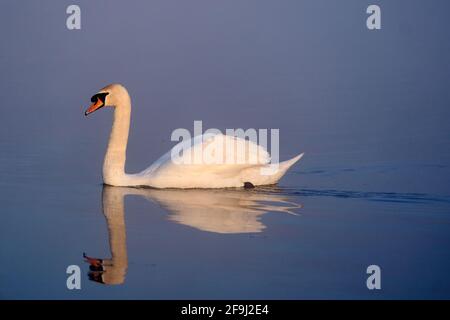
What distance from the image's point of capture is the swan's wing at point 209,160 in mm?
10883

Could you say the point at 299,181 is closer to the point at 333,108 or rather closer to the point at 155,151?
the point at 155,151

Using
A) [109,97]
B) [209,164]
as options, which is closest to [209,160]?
[209,164]

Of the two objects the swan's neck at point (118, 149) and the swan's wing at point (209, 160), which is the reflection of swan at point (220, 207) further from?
the swan's neck at point (118, 149)

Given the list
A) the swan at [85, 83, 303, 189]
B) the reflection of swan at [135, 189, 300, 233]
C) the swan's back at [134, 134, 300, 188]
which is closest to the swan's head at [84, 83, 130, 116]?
the swan at [85, 83, 303, 189]

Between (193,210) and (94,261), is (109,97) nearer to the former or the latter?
(193,210)

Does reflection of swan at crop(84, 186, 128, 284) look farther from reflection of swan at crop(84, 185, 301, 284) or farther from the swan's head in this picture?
the swan's head

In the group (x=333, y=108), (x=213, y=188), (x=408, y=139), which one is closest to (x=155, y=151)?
(x=213, y=188)

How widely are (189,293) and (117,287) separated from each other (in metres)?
0.56

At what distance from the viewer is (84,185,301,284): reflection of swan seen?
7.86 meters

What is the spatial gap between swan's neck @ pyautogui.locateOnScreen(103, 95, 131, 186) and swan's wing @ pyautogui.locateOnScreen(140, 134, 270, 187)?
425mm

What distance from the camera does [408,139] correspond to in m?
14.6

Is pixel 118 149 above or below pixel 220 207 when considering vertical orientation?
above

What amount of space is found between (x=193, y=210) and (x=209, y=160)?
1.19 m

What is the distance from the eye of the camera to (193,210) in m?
9.82
